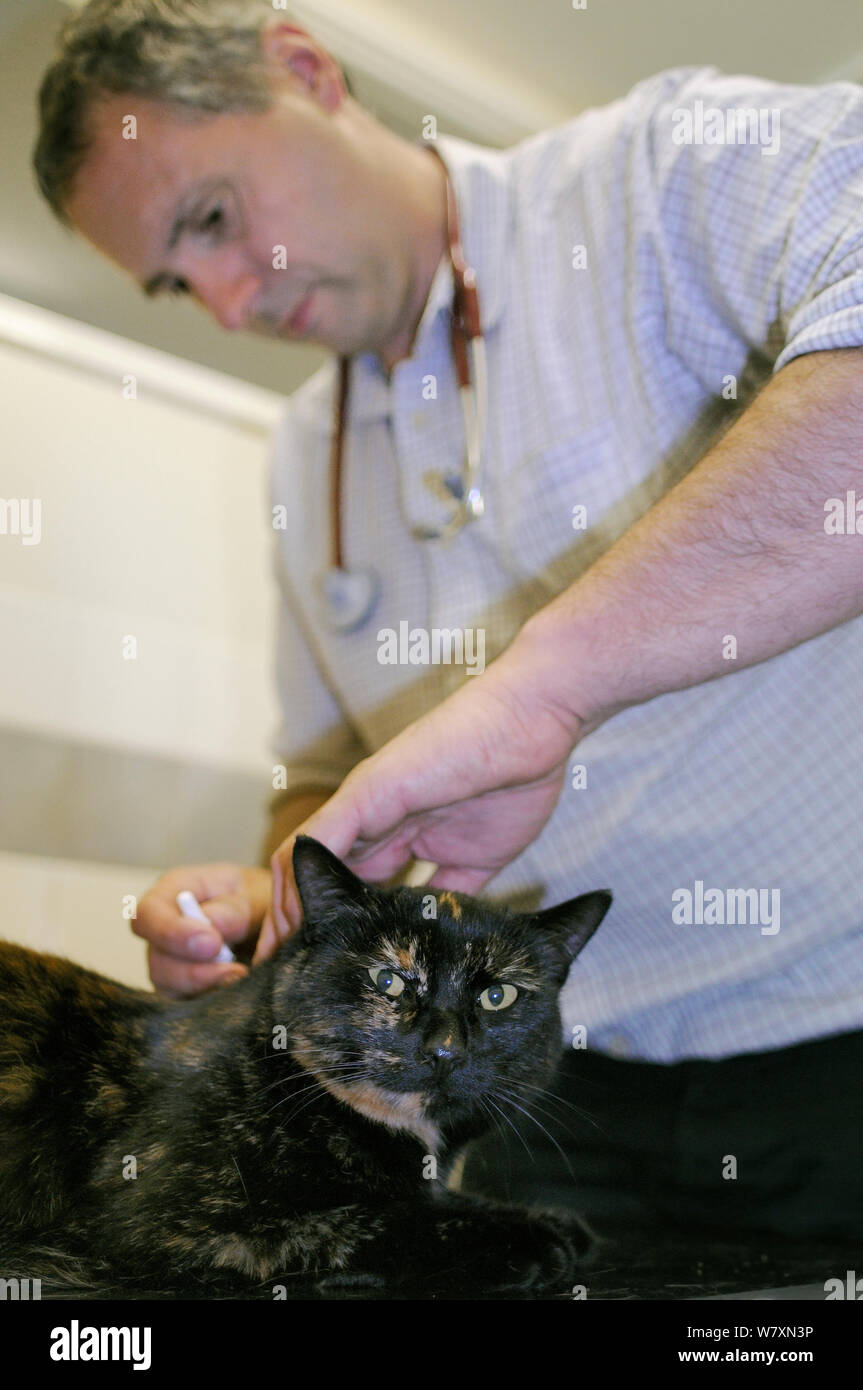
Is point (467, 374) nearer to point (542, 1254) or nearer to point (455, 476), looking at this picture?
point (455, 476)

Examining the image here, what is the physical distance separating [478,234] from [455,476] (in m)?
0.37

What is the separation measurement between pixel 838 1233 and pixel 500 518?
86 centimetres

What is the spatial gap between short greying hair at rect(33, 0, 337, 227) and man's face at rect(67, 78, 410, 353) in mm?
17

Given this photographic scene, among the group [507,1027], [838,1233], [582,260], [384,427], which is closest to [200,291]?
[384,427]

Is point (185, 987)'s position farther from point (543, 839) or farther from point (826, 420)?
point (826, 420)

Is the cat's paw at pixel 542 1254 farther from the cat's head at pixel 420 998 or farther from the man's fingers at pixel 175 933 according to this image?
the man's fingers at pixel 175 933

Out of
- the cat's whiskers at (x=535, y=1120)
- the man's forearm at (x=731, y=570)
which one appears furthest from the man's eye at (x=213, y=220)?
the cat's whiskers at (x=535, y=1120)

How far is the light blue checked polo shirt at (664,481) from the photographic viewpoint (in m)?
1.00

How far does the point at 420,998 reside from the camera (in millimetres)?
843

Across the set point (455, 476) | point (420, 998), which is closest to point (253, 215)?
point (455, 476)

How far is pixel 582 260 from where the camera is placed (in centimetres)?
129

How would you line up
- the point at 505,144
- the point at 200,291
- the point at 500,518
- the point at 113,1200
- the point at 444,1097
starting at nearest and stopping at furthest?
the point at 113,1200
the point at 444,1097
the point at 500,518
the point at 200,291
the point at 505,144

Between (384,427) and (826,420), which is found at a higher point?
(384,427)

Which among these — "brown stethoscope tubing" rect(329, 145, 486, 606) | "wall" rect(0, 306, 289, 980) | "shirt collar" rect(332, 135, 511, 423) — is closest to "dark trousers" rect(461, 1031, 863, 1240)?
"brown stethoscope tubing" rect(329, 145, 486, 606)
